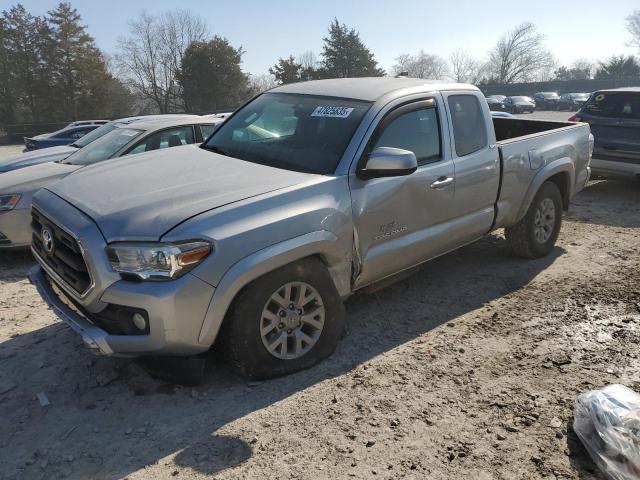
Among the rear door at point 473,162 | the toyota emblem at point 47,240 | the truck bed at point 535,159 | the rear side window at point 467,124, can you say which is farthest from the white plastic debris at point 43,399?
the truck bed at point 535,159

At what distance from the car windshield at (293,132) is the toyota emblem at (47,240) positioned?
1.41 meters

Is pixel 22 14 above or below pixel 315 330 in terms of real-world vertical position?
above

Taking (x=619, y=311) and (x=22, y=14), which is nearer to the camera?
(x=619, y=311)

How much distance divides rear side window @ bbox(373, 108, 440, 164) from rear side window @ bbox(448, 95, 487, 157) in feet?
0.78

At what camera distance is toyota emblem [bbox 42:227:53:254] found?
339cm

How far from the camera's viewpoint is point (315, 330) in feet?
11.7

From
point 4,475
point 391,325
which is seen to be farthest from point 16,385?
point 391,325

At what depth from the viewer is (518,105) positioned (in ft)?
126

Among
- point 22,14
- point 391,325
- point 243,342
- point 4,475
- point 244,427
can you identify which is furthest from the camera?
point 22,14

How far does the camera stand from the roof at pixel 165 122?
666cm

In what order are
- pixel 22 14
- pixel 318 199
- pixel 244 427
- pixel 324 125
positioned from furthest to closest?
pixel 22 14 → pixel 324 125 → pixel 318 199 → pixel 244 427

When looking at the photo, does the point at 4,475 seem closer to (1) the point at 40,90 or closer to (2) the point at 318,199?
(2) the point at 318,199

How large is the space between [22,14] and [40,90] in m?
5.91

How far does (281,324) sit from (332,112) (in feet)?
5.41
